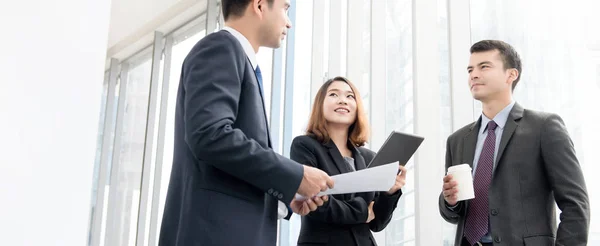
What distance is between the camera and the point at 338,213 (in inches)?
92.8

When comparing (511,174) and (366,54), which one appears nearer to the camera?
(511,174)

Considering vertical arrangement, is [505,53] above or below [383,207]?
above

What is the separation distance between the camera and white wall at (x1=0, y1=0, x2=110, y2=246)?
3.38 feet

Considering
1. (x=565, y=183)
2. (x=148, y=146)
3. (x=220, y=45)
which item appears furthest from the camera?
(x=148, y=146)

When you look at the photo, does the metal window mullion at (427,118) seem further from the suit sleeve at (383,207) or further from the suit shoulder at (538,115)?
the suit shoulder at (538,115)

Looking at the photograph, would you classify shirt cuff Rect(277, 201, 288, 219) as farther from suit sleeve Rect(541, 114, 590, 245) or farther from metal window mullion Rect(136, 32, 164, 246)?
metal window mullion Rect(136, 32, 164, 246)

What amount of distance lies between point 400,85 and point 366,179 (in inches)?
82.6

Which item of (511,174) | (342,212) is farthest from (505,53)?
(342,212)

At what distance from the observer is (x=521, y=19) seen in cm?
293

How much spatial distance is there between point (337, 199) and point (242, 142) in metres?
0.99

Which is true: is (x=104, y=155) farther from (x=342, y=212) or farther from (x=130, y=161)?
(x=342, y=212)

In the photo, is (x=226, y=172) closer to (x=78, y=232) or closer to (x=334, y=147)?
(x=78, y=232)

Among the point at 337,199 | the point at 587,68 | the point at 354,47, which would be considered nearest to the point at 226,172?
the point at 337,199

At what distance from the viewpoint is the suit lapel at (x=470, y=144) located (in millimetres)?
2441
